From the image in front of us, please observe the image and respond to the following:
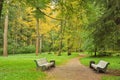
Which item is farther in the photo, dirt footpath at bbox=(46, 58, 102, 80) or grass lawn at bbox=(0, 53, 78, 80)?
dirt footpath at bbox=(46, 58, 102, 80)

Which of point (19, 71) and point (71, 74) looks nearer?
point (19, 71)

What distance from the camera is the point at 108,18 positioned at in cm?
1703

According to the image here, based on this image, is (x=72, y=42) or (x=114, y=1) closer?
(x=114, y=1)

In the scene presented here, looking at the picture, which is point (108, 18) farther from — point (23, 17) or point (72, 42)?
point (23, 17)

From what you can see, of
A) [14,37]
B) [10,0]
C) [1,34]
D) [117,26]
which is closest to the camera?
[117,26]

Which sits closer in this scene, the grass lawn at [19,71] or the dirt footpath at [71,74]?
the grass lawn at [19,71]

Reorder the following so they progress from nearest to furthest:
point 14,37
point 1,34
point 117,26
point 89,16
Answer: point 117,26 → point 89,16 → point 1,34 → point 14,37

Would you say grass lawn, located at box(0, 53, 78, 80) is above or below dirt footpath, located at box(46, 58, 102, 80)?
above

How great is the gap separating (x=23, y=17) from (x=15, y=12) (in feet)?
16.1

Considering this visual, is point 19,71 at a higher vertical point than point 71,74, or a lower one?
higher

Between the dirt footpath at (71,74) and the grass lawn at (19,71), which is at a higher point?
the grass lawn at (19,71)

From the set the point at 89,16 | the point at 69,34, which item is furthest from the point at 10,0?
the point at 69,34

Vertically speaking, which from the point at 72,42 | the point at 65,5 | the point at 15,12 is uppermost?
the point at 15,12

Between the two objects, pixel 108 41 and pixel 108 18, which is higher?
pixel 108 18
